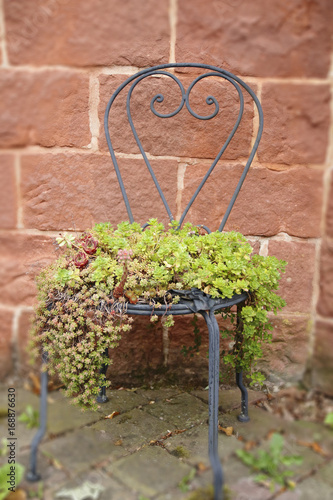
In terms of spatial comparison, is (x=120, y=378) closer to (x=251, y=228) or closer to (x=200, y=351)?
(x=200, y=351)

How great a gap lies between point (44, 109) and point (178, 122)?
68 centimetres

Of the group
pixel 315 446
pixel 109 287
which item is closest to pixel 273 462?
pixel 315 446

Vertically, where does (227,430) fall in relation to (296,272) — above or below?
below

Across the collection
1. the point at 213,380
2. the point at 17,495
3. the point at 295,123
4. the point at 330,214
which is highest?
the point at 295,123

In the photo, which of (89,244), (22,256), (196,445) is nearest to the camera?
(89,244)

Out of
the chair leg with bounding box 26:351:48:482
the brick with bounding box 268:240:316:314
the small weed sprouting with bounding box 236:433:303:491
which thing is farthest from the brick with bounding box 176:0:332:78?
the small weed sprouting with bounding box 236:433:303:491

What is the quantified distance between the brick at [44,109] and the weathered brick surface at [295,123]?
92 centimetres

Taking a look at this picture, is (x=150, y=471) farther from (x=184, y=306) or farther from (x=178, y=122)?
(x=178, y=122)

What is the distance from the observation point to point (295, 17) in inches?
81.4

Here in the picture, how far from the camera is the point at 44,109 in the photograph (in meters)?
2.17

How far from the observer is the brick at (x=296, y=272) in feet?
7.36

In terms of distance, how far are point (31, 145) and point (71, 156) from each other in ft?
0.70

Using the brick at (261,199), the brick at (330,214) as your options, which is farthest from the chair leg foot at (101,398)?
the brick at (330,214)

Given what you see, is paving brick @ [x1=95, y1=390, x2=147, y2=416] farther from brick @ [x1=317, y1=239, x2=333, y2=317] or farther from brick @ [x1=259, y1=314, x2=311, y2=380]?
brick @ [x1=317, y1=239, x2=333, y2=317]
